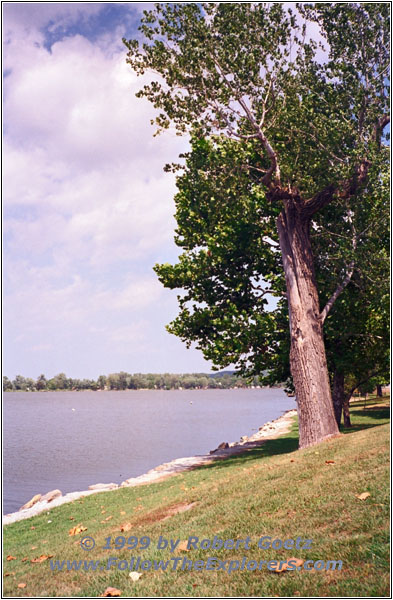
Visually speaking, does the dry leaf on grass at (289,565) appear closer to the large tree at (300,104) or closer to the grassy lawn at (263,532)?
the grassy lawn at (263,532)

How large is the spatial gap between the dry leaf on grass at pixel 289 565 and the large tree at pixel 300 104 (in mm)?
12102

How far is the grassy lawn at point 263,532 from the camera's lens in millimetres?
5336

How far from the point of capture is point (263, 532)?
723 cm

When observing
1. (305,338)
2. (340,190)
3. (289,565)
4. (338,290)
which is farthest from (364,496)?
(340,190)

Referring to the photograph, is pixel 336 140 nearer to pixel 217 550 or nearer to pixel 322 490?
pixel 322 490

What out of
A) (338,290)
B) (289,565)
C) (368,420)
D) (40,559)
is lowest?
(368,420)

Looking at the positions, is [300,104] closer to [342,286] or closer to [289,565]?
[342,286]

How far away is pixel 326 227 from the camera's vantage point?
22.5 m

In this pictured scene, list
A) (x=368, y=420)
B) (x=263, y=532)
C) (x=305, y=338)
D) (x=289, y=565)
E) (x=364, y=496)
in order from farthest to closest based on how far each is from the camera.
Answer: (x=368, y=420), (x=305, y=338), (x=364, y=496), (x=263, y=532), (x=289, y=565)

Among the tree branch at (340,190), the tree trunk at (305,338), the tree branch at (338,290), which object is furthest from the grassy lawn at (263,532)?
the tree branch at (340,190)

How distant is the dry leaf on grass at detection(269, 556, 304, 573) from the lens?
18.4ft

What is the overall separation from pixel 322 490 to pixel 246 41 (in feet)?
55.1

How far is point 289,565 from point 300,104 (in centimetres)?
1937

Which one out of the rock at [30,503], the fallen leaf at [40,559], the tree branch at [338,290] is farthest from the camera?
the rock at [30,503]
